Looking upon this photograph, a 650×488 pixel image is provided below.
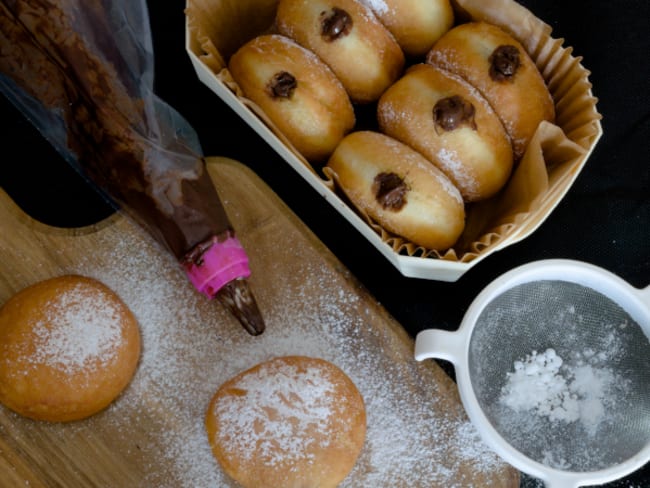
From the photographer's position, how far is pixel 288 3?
0.99m

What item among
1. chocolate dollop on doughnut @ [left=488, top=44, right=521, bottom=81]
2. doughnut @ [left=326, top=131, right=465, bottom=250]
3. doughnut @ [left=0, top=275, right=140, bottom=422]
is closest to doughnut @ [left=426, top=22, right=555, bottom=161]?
chocolate dollop on doughnut @ [left=488, top=44, right=521, bottom=81]

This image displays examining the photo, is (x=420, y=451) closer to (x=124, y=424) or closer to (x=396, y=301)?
(x=396, y=301)

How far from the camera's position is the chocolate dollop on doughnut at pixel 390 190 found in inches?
35.1

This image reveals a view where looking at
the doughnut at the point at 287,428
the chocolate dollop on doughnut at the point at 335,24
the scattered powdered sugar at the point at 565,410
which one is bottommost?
the scattered powdered sugar at the point at 565,410

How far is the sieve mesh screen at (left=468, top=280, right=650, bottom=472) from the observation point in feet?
3.05

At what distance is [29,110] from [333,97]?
1.44 ft

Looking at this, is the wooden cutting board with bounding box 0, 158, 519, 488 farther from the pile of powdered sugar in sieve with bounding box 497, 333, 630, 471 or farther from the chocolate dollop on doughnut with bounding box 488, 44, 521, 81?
the chocolate dollop on doughnut with bounding box 488, 44, 521, 81

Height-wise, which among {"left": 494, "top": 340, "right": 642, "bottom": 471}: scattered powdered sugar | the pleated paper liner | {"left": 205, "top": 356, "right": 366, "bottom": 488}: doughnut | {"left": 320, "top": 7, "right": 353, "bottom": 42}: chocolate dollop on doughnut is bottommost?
{"left": 494, "top": 340, "right": 642, "bottom": 471}: scattered powdered sugar

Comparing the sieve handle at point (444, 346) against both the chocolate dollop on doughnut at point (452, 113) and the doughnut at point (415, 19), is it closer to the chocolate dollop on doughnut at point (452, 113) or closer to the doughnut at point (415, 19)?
the chocolate dollop on doughnut at point (452, 113)

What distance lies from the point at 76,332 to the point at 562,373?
0.63 meters

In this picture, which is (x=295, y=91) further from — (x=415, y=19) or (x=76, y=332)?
(x=76, y=332)

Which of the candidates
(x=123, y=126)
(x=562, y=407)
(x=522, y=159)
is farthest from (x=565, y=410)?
(x=123, y=126)

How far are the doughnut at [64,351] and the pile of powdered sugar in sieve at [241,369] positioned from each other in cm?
4

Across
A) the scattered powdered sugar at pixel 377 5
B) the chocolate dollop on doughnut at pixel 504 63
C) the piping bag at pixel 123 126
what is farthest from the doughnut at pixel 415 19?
the piping bag at pixel 123 126
